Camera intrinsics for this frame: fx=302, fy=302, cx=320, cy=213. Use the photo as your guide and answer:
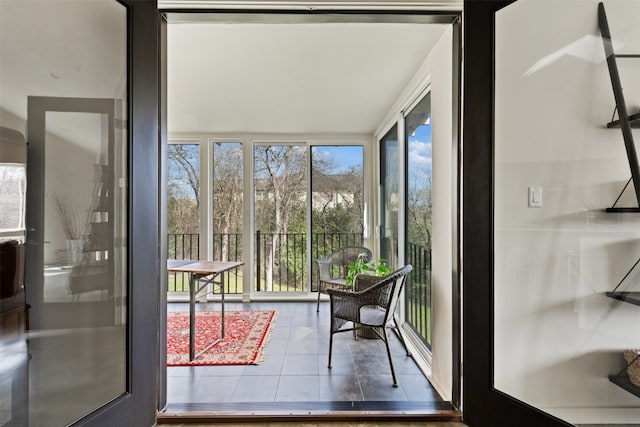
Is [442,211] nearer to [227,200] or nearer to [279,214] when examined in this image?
[279,214]

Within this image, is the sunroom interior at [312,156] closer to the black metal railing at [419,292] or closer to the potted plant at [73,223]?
the black metal railing at [419,292]

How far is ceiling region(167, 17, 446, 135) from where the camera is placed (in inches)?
76.8

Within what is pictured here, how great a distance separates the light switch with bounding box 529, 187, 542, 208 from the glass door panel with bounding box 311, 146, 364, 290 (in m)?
3.00

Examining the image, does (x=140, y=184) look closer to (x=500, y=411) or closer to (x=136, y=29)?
(x=136, y=29)

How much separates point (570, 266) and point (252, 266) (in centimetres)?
367

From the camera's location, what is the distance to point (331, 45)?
6.88ft

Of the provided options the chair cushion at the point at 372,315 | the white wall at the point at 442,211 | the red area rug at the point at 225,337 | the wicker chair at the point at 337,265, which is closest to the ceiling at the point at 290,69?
the white wall at the point at 442,211

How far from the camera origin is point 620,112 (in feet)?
4.53

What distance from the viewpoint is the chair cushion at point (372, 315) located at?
2246mm

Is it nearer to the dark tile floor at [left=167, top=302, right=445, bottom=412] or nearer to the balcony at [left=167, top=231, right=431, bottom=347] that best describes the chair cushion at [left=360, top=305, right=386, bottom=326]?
the dark tile floor at [left=167, top=302, right=445, bottom=412]

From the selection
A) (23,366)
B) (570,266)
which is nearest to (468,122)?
(570,266)

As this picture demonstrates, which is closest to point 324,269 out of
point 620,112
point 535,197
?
point 535,197

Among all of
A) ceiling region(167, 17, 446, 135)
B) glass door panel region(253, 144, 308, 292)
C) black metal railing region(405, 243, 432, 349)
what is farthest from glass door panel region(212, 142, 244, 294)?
black metal railing region(405, 243, 432, 349)

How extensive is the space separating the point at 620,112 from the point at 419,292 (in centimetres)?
195
